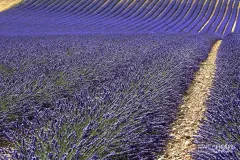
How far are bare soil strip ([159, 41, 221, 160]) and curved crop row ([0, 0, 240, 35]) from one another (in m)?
16.0

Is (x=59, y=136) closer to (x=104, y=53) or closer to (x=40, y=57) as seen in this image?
(x=40, y=57)

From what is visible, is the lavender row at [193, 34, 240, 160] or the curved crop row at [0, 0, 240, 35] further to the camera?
the curved crop row at [0, 0, 240, 35]

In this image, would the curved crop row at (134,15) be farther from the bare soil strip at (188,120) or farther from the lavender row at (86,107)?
the bare soil strip at (188,120)

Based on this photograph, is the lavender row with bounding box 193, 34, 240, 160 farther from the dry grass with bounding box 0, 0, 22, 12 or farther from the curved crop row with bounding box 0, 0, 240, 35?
the dry grass with bounding box 0, 0, 22, 12

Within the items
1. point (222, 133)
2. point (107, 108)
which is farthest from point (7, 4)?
point (222, 133)

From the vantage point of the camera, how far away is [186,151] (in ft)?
10.5

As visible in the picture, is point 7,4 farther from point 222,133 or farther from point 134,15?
point 222,133

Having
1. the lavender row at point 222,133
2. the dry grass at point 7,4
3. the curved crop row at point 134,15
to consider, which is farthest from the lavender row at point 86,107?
the dry grass at point 7,4

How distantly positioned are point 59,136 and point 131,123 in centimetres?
Answer: 85

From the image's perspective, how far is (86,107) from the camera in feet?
10.3

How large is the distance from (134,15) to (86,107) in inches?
981

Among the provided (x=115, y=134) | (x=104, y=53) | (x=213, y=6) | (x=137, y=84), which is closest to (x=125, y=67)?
(x=104, y=53)

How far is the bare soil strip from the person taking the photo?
126 inches

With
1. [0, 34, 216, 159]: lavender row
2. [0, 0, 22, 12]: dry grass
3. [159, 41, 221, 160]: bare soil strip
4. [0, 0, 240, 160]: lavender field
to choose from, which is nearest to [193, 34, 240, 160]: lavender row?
[0, 0, 240, 160]: lavender field
